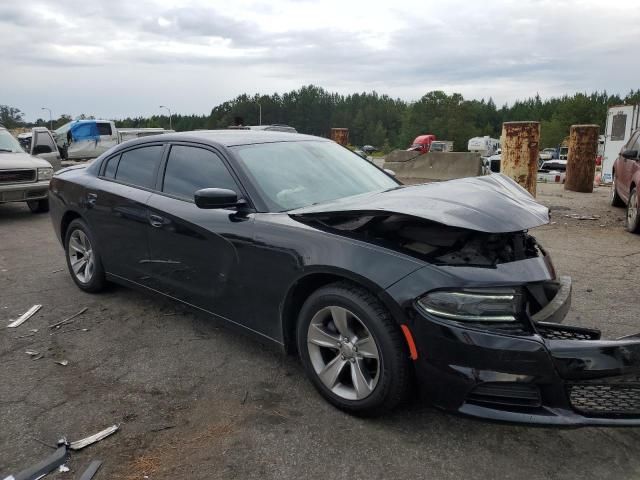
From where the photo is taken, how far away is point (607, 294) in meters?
4.86

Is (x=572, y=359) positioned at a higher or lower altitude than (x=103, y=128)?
lower

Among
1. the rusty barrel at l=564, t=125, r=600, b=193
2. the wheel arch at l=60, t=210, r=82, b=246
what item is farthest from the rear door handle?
the rusty barrel at l=564, t=125, r=600, b=193

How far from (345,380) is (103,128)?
2710 centimetres

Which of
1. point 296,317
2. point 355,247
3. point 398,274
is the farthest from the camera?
point 296,317

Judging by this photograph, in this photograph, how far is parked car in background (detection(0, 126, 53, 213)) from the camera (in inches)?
361

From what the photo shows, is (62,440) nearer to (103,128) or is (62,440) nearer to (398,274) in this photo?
(398,274)

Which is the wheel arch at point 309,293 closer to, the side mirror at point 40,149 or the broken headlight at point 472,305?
the broken headlight at point 472,305

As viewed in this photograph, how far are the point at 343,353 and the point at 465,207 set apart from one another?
1.01 m

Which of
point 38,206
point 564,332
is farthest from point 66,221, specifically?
point 38,206

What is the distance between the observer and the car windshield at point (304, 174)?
343 centimetres

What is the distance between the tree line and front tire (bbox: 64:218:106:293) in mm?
63748

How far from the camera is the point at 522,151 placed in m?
9.78

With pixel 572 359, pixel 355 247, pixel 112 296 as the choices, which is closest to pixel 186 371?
pixel 355 247

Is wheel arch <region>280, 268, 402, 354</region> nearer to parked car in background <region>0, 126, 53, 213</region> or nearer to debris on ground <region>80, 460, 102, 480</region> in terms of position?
debris on ground <region>80, 460, 102, 480</region>
